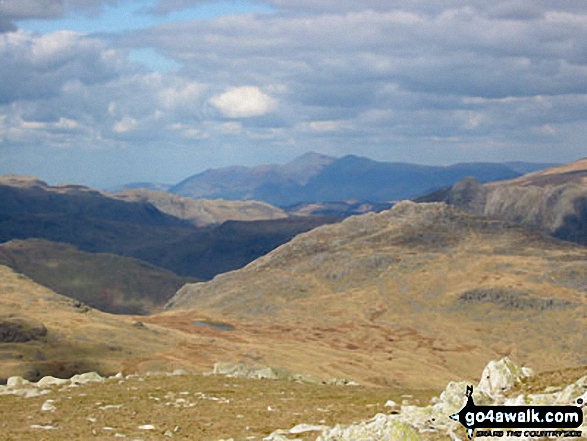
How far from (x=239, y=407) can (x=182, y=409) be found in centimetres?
412

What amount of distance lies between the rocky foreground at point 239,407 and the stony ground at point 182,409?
0.24ft

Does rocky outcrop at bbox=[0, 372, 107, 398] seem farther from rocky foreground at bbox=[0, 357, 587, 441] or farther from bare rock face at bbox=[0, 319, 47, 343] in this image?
bare rock face at bbox=[0, 319, 47, 343]

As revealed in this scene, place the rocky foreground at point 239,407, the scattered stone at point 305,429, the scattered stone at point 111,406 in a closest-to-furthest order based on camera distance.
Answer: the rocky foreground at point 239,407
the scattered stone at point 305,429
the scattered stone at point 111,406

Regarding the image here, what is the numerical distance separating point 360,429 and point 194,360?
147m

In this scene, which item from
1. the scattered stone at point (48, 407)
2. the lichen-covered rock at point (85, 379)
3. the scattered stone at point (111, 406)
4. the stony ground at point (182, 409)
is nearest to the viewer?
the stony ground at point (182, 409)

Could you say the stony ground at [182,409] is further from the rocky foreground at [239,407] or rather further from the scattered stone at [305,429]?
the scattered stone at [305,429]

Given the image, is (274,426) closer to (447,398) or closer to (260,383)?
(447,398)

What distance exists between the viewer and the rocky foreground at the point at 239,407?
30219mm

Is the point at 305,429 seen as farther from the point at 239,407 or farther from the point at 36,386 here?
the point at 36,386

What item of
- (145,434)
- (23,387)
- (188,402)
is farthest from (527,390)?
(23,387)

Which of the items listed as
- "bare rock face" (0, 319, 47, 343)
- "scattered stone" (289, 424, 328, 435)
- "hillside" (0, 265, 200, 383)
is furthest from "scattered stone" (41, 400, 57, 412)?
"bare rock face" (0, 319, 47, 343)

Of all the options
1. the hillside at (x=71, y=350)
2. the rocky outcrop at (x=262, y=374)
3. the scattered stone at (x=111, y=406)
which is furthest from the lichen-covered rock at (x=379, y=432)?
the hillside at (x=71, y=350)

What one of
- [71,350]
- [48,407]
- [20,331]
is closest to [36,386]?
[48,407]

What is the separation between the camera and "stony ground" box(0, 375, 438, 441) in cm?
4072
